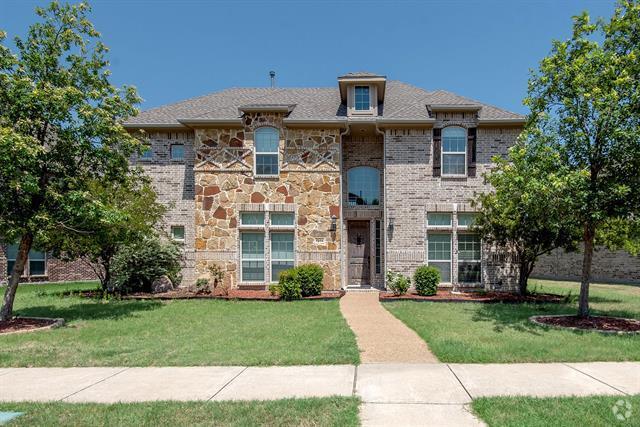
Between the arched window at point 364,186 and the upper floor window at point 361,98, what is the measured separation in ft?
7.77

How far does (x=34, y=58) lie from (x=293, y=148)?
8254 mm

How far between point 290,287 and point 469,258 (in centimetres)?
681

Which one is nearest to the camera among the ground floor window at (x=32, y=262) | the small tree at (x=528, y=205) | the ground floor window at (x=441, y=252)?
the small tree at (x=528, y=205)

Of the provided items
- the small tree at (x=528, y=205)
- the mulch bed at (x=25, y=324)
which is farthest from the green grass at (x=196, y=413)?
the small tree at (x=528, y=205)

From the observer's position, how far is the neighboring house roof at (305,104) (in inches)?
599

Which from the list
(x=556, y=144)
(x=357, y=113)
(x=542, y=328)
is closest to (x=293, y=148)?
(x=357, y=113)

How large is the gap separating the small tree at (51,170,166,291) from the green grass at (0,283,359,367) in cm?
186

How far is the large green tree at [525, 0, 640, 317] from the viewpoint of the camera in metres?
8.46

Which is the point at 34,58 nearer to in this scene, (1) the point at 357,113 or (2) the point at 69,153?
(2) the point at 69,153

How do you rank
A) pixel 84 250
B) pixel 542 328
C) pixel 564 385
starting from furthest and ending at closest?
1. pixel 84 250
2. pixel 542 328
3. pixel 564 385

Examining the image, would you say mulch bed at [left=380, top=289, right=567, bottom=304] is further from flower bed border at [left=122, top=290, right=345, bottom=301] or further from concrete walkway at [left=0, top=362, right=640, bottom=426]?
concrete walkway at [left=0, top=362, right=640, bottom=426]

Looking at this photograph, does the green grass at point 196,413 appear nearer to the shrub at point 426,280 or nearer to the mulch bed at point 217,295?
the mulch bed at point 217,295

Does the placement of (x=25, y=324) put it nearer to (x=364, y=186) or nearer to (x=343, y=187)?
(x=343, y=187)

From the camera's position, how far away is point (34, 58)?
9.56 m
